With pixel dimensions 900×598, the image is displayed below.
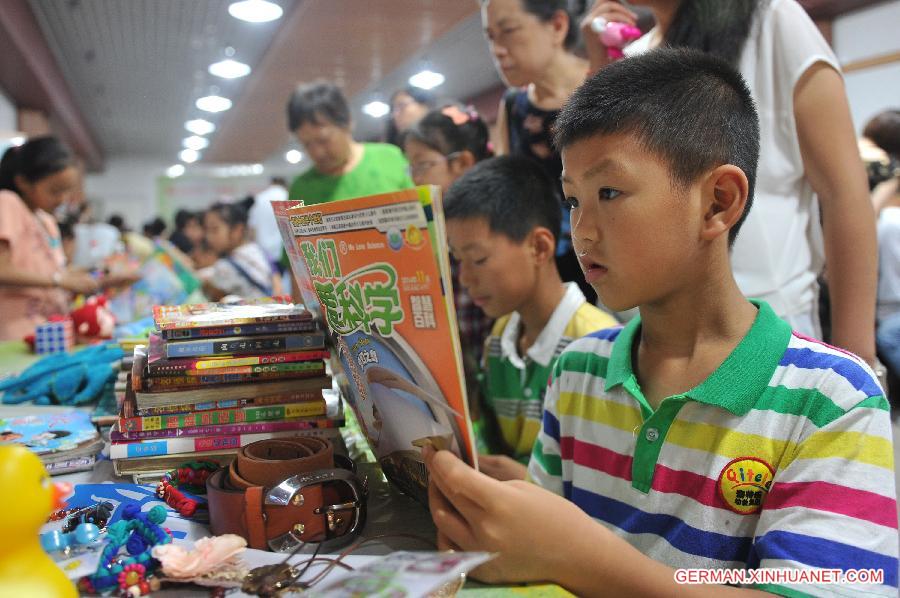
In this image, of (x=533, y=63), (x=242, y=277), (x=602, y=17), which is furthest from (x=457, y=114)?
(x=242, y=277)

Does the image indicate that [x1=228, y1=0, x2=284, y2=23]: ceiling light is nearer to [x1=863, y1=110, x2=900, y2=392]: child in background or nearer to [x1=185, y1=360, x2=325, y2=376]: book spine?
[x1=863, y1=110, x2=900, y2=392]: child in background

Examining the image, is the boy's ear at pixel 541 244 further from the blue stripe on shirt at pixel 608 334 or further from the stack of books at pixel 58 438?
the stack of books at pixel 58 438

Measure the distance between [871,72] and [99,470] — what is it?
19.2 feet

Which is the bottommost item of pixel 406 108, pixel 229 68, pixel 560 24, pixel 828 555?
pixel 828 555

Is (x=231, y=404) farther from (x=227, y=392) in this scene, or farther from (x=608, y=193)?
(x=608, y=193)

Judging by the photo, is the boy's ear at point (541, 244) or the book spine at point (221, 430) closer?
the book spine at point (221, 430)

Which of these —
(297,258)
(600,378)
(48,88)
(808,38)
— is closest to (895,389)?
(808,38)

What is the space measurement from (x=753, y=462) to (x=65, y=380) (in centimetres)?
135

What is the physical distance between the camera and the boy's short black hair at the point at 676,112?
85 cm

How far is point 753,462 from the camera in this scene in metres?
0.78

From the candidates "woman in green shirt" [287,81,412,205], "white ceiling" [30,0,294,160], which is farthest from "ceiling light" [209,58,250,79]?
"woman in green shirt" [287,81,412,205]

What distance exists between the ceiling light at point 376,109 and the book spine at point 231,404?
8169 mm

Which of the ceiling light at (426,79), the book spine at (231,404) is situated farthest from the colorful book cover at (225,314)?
the ceiling light at (426,79)

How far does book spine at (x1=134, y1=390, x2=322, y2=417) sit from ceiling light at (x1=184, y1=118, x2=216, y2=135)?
954cm
